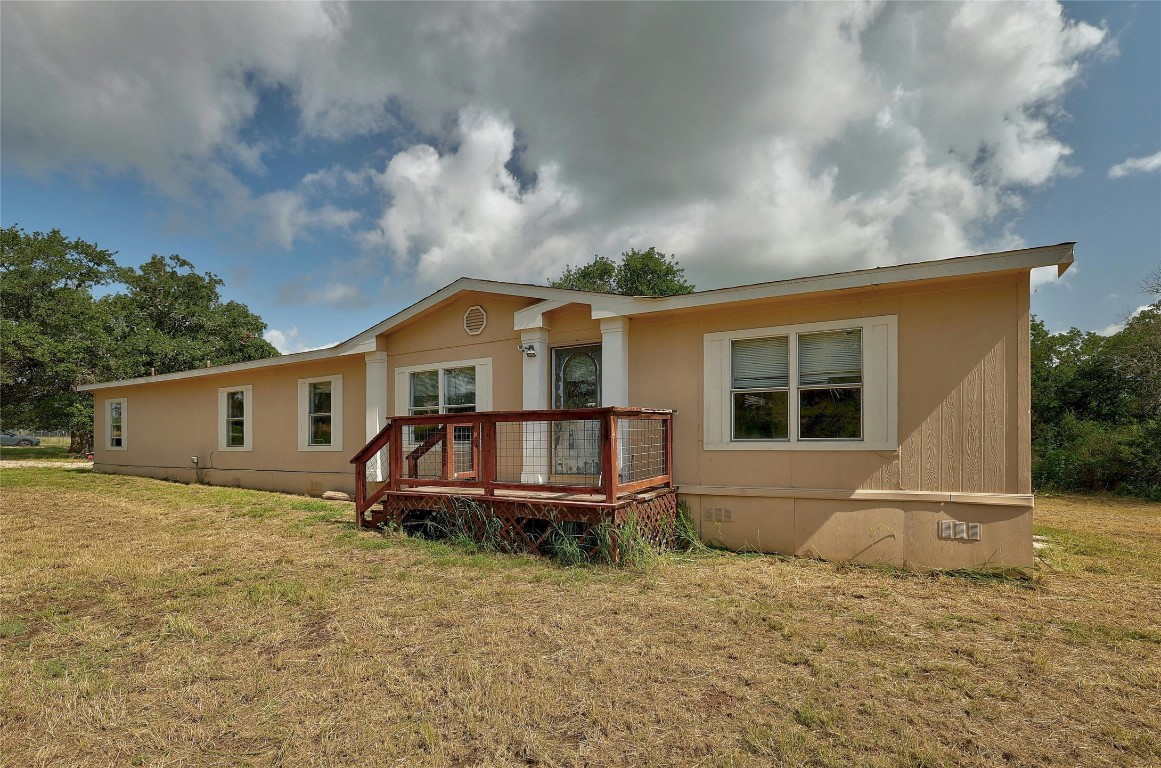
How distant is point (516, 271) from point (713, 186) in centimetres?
1971

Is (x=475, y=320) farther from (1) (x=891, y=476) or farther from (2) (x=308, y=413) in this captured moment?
(1) (x=891, y=476)

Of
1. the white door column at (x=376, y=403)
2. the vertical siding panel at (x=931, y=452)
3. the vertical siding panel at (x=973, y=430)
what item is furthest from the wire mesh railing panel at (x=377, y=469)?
the vertical siding panel at (x=973, y=430)

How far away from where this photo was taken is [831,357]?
225 inches

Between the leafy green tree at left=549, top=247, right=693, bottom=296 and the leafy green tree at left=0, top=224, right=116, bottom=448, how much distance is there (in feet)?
73.8

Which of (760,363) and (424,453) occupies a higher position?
(760,363)

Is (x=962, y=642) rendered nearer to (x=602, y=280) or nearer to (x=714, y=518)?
(x=714, y=518)

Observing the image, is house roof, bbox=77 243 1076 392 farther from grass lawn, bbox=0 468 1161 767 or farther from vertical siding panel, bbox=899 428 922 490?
grass lawn, bbox=0 468 1161 767

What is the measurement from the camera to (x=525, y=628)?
3.62 m

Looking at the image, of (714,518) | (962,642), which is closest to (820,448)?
(714,518)

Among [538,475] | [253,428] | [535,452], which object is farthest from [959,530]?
[253,428]

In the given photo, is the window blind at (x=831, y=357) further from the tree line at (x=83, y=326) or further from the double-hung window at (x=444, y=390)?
the tree line at (x=83, y=326)

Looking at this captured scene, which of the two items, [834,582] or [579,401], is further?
[579,401]

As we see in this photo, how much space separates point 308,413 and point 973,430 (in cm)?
1049

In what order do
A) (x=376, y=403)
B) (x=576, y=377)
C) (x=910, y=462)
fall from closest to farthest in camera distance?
1. (x=910, y=462)
2. (x=576, y=377)
3. (x=376, y=403)
